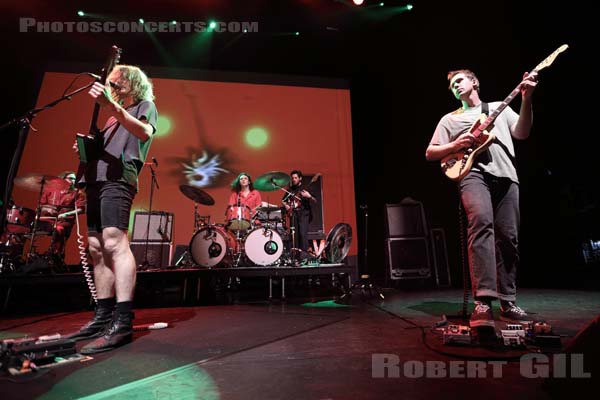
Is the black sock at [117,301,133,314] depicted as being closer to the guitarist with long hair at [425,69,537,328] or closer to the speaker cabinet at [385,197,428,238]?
the guitarist with long hair at [425,69,537,328]

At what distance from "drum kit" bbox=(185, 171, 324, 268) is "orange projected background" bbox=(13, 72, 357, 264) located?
138 cm

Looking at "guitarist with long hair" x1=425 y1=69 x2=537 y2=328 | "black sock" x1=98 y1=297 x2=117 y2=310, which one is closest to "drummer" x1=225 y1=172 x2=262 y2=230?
"black sock" x1=98 y1=297 x2=117 y2=310

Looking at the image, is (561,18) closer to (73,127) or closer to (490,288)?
(490,288)

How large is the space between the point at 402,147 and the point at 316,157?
1973 millimetres

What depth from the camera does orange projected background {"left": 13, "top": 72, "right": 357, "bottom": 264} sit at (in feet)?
21.6

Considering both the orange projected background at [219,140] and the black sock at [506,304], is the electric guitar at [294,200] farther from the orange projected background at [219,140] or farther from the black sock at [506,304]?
the black sock at [506,304]

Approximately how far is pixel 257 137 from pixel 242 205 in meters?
2.20

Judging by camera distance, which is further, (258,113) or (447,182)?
(258,113)

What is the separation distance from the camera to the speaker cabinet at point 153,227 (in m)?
5.92

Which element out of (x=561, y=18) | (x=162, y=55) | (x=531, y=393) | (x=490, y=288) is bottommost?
(x=531, y=393)

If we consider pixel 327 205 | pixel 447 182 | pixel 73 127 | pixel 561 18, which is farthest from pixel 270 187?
pixel 561 18

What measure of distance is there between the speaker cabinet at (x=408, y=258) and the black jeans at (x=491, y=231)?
10.9 feet

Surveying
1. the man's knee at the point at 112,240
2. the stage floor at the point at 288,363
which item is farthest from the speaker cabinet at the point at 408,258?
the man's knee at the point at 112,240

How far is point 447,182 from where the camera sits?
6.89m
